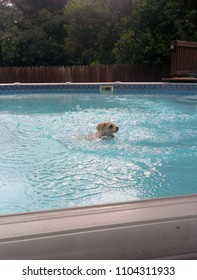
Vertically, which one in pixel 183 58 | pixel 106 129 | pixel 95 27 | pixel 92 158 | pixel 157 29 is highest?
pixel 95 27

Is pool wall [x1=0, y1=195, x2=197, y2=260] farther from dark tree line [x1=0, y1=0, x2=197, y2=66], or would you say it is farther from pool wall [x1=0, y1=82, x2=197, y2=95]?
dark tree line [x1=0, y1=0, x2=197, y2=66]

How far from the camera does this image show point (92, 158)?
214 inches

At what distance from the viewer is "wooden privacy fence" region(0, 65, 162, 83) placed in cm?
1709

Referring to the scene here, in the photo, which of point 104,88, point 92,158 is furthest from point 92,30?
point 92,158

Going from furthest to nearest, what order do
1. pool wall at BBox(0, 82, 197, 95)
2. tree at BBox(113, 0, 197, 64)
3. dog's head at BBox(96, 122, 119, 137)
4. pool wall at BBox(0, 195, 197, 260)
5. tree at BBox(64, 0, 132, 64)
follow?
tree at BBox(64, 0, 132, 64)
tree at BBox(113, 0, 197, 64)
pool wall at BBox(0, 82, 197, 95)
dog's head at BBox(96, 122, 119, 137)
pool wall at BBox(0, 195, 197, 260)

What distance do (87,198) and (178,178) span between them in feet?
4.81

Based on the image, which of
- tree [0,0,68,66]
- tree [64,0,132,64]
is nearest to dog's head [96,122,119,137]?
tree [64,0,132,64]

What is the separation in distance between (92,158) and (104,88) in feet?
31.9

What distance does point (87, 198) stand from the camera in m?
3.99

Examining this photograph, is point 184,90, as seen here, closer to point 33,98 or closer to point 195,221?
point 33,98

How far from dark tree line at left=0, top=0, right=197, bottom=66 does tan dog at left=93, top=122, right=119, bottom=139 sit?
10.8m

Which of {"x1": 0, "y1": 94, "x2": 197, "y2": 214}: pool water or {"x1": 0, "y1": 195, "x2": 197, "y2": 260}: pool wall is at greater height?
{"x1": 0, "y1": 195, "x2": 197, "y2": 260}: pool wall

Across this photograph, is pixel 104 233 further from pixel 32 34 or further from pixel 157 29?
pixel 32 34
